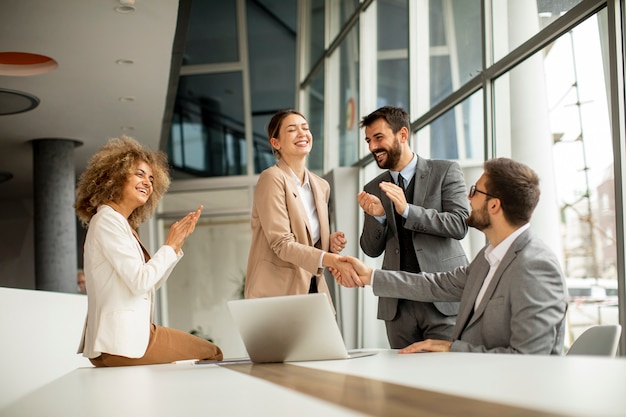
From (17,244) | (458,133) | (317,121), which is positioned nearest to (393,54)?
(458,133)

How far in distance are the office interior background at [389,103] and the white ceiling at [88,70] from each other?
1.14ft

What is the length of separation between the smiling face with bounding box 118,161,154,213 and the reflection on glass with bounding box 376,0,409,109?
416 cm

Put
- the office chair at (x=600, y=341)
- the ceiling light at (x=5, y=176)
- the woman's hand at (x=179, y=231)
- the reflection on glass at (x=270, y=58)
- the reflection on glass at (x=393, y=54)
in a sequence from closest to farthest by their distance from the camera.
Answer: the office chair at (x=600, y=341)
the woman's hand at (x=179, y=231)
the reflection on glass at (x=393, y=54)
the ceiling light at (x=5, y=176)
the reflection on glass at (x=270, y=58)

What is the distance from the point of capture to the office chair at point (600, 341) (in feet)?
6.31

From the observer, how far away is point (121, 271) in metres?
2.64

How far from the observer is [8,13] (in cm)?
589

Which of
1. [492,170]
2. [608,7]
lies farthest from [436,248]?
[608,7]

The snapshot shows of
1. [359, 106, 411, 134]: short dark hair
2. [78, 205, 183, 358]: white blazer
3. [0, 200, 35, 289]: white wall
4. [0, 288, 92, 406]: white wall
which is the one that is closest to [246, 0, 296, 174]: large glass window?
[0, 200, 35, 289]: white wall

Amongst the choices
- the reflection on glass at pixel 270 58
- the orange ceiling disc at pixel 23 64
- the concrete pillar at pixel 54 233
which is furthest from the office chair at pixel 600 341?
the reflection on glass at pixel 270 58

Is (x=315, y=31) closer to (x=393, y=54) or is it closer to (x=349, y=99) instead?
(x=349, y=99)

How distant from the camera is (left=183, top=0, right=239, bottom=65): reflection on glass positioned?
1258 centimetres

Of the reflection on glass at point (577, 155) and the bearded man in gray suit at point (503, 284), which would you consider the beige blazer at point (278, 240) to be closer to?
the bearded man in gray suit at point (503, 284)

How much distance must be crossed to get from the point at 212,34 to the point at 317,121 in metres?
3.05

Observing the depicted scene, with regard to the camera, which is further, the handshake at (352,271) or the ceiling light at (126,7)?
the ceiling light at (126,7)
